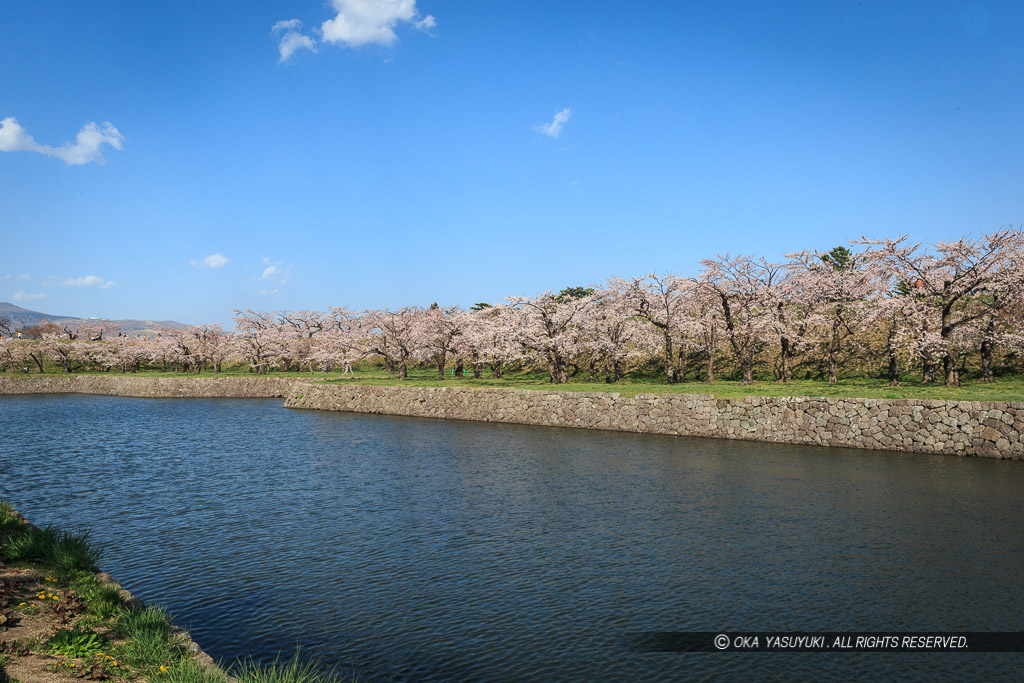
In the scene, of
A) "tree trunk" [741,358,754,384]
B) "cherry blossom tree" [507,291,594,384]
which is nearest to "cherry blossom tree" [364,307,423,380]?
"cherry blossom tree" [507,291,594,384]

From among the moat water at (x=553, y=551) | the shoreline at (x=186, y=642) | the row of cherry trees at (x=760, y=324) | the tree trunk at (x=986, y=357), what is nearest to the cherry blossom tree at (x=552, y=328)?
the row of cherry trees at (x=760, y=324)

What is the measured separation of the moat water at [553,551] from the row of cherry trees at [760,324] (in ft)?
45.2

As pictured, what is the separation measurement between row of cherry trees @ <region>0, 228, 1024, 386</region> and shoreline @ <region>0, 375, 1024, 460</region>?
827 cm

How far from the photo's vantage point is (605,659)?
8812 mm

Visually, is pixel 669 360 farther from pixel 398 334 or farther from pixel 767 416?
pixel 398 334

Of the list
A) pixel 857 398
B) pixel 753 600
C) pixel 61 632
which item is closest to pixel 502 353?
pixel 857 398

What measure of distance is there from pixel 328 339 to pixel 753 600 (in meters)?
62.0

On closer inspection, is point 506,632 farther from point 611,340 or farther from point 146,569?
point 611,340

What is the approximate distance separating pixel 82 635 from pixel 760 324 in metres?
39.3

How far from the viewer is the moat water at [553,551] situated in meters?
9.18

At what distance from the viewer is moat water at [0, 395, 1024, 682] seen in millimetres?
9180

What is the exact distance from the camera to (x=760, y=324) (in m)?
39.6

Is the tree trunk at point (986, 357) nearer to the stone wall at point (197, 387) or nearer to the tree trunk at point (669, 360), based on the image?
the tree trunk at point (669, 360)

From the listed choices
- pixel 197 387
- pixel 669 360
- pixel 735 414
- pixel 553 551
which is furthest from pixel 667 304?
pixel 197 387
